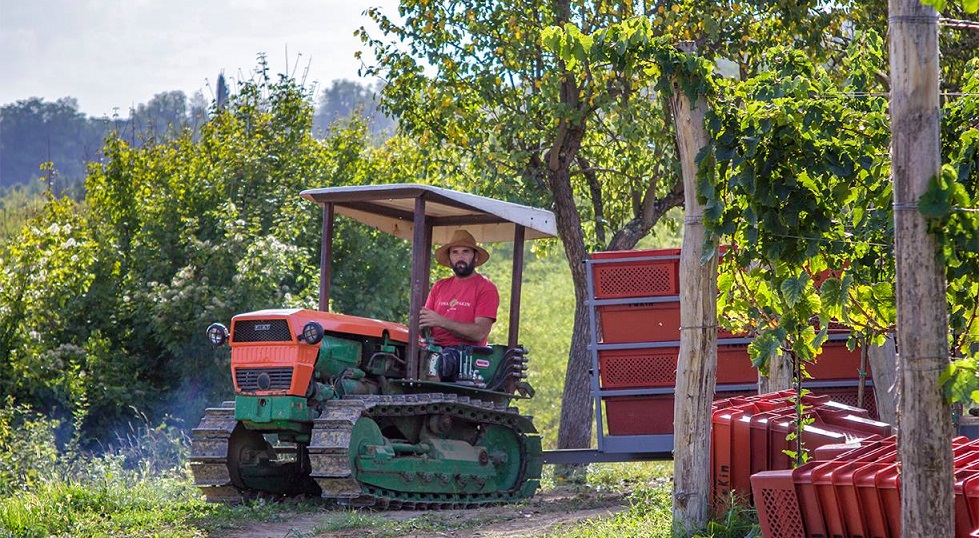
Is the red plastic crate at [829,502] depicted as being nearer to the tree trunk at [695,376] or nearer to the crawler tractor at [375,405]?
the tree trunk at [695,376]

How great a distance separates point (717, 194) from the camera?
714 centimetres

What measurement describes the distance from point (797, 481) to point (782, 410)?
2.13 meters

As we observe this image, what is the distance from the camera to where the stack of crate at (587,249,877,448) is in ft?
34.7

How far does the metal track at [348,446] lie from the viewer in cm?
970

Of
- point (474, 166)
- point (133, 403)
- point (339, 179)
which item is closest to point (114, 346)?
point (133, 403)

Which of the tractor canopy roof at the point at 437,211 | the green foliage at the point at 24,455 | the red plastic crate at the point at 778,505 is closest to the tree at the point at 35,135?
the green foliage at the point at 24,455

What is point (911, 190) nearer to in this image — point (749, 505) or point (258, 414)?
point (749, 505)

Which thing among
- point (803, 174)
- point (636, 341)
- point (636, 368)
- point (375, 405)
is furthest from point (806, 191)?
point (375, 405)

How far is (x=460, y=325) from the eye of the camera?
11.0m

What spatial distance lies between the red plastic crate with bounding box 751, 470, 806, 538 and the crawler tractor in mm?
3842

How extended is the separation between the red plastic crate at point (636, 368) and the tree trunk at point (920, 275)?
5399 millimetres

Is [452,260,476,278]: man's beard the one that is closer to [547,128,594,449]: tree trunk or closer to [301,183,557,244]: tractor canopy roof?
[301,183,557,244]: tractor canopy roof

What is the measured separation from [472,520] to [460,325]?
6.95ft

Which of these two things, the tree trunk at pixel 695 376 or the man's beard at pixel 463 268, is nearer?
the tree trunk at pixel 695 376
